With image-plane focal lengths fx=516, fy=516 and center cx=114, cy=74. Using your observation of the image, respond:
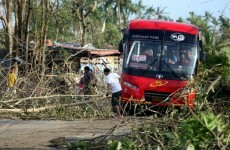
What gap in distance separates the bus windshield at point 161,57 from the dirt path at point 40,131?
9.69ft

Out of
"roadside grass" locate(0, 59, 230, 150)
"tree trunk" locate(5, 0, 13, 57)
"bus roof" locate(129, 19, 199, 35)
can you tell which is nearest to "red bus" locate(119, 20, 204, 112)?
"bus roof" locate(129, 19, 199, 35)

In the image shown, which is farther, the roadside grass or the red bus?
the red bus

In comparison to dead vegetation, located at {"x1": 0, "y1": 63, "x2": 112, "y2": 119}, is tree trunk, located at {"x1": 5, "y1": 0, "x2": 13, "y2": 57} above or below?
above

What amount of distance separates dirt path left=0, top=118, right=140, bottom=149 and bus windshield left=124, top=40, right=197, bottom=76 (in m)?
2.95

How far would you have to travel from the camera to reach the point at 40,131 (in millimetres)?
11727

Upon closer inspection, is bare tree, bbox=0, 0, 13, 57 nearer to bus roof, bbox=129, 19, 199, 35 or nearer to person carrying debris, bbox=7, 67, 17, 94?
person carrying debris, bbox=7, 67, 17, 94

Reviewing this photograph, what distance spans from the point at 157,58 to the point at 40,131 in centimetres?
564

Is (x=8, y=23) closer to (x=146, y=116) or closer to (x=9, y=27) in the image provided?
(x=9, y=27)

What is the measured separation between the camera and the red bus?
1580cm

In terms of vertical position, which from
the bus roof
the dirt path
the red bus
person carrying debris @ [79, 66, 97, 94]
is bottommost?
the dirt path

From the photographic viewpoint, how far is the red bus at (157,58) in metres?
15.8

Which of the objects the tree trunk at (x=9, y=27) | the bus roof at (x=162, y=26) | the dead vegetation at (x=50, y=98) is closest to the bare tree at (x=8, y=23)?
the tree trunk at (x=9, y=27)

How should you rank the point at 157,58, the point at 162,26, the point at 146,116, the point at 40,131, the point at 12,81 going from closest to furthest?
the point at 146,116
the point at 40,131
the point at 157,58
the point at 162,26
the point at 12,81

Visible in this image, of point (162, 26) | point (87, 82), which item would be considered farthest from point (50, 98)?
point (162, 26)
